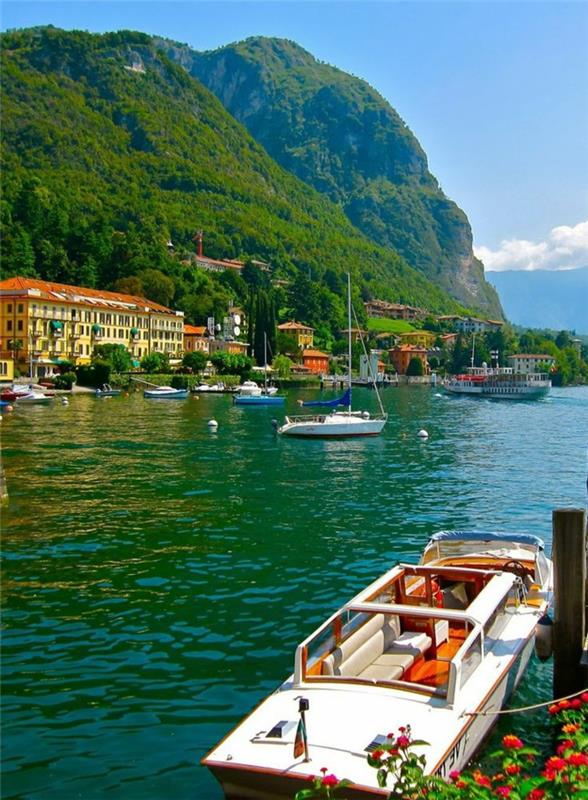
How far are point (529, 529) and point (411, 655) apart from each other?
49.8 ft

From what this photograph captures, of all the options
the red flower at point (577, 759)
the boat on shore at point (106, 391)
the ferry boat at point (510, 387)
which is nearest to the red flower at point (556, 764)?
the red flower at point (577, 759)

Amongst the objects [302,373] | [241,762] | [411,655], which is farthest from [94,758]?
[302,373]

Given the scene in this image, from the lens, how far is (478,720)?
1068cm

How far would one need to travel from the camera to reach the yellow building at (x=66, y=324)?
12006 cm

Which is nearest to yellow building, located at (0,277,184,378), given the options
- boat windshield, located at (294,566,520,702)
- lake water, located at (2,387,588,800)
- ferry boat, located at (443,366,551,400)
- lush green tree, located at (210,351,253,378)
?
lush green tree, located at (210,351,253,378)

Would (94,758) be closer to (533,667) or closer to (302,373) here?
(533,667)

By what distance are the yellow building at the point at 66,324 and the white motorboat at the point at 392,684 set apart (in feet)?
365

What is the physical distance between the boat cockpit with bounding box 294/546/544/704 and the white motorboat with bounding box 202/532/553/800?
0.02m

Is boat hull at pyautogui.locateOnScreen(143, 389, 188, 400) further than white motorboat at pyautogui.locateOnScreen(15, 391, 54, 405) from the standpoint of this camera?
Yes

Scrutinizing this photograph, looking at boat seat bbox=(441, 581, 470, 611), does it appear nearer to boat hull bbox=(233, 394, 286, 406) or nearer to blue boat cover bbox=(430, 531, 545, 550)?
blue boat cover bbox=(430, 531, 545, 550)

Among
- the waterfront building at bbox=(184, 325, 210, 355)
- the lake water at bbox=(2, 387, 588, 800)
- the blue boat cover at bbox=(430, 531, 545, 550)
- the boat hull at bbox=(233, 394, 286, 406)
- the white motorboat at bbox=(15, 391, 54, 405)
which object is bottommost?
the lake water at bbox=(2, 387, 588, 800)

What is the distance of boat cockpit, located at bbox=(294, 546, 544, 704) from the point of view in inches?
442

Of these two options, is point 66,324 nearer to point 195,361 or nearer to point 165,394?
point 195,361

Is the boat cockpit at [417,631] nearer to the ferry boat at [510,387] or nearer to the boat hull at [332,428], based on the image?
the boat hull at [332,428]
